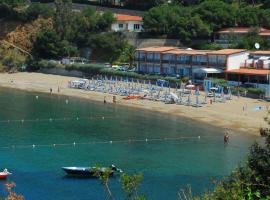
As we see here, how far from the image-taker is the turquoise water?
144ft

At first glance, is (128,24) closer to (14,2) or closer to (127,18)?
(127,18)

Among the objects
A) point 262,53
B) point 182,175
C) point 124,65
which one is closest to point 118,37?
point 124,65

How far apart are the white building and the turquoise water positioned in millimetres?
35466

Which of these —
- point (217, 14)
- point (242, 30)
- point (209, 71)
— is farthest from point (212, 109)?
point (217, 14)

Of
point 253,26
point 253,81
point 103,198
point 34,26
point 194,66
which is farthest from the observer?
point 34,26

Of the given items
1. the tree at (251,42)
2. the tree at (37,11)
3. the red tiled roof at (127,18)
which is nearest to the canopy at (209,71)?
the tree at (251,42)

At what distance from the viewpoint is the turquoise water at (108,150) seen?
43.9 m

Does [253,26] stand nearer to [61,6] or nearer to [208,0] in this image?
[208,0]

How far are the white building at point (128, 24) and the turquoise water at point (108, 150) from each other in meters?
35.5

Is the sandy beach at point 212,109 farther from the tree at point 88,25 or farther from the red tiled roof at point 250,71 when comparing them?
the tree at point 88,25

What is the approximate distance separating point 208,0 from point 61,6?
A: 971 inches

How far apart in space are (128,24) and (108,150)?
61.0 m

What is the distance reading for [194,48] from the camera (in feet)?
334

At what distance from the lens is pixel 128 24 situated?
113688 millimetres
